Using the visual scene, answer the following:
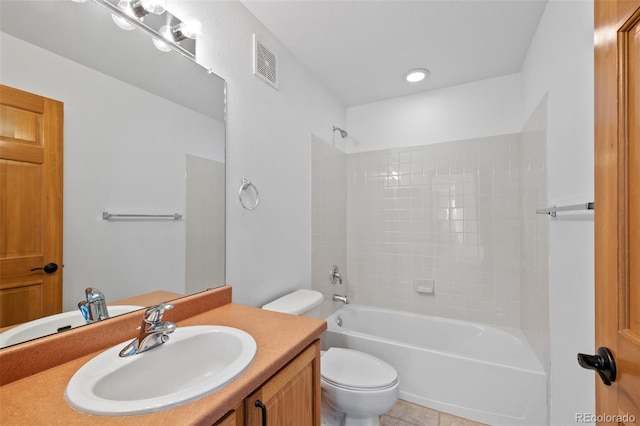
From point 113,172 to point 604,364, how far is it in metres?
1.55

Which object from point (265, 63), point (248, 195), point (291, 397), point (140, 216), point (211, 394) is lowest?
point (291, 397)

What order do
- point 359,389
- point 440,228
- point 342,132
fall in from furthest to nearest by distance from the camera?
point 342,132
point 440,228
point 359,389

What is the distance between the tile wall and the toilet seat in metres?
0.93

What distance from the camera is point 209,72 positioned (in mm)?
1317

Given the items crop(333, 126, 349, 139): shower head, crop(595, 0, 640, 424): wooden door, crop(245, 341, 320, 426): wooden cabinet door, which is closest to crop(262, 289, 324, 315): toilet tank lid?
crop(245, 341, 320, 426): wooden cabinet door

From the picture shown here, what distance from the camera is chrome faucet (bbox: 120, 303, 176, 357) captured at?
83 centimetres

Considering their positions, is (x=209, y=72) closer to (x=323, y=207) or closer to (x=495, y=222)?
(x=323, y=207)

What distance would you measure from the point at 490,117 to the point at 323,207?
1656 mm

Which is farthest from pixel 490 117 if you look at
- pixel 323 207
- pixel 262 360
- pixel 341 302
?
pixel 262 360

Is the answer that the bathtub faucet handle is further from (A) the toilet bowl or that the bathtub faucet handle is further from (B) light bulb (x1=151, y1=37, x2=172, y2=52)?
(B) light bulb (x1=151, y1=37, x2=172, y2=52)

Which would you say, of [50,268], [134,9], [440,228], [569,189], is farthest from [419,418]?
[134,9]

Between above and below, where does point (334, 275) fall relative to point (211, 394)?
below

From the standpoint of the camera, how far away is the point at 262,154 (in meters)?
1.67

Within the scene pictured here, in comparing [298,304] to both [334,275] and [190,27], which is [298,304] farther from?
[190,27]
